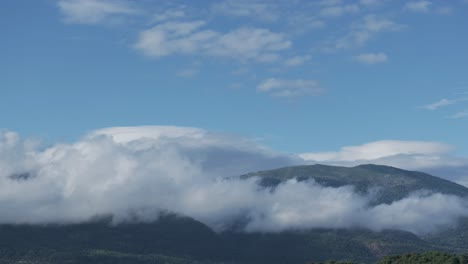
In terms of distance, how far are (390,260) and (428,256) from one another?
10653mm

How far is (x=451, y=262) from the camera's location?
541ft

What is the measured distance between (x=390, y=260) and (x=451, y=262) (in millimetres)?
21731

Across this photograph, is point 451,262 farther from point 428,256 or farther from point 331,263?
point 331,263

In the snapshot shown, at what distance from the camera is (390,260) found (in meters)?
184

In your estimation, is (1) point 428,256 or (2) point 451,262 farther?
(1) point 428,256

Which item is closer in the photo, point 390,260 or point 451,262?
point 451,262

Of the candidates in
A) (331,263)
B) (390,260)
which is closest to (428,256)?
(390,260)

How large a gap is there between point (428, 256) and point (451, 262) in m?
12.5

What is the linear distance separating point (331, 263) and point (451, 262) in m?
32.8

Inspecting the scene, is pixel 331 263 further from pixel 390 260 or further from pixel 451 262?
pixel 451 262

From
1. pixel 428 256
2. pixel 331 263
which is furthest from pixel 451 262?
pixel 331 263

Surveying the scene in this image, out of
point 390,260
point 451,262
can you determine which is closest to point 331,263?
point 390,260

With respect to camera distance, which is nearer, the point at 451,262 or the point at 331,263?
the point at 451,262

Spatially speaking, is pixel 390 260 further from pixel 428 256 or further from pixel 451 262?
pixel 451 262
